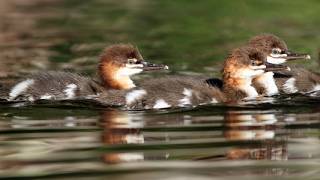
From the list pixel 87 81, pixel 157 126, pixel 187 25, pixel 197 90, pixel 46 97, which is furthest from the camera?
pixel 187 25

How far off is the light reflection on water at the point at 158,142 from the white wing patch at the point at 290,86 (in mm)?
1089

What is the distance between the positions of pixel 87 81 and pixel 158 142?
2203 millimetres

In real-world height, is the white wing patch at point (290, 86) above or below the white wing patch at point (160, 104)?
above

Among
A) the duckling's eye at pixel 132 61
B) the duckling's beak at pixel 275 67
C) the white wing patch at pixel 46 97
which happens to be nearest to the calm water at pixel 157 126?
the white wing patch at pixel 46 97

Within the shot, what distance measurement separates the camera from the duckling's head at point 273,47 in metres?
8.84

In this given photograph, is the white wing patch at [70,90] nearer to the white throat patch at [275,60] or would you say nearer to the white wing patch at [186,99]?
the white wing patch at [186,99]

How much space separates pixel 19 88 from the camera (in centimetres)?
780

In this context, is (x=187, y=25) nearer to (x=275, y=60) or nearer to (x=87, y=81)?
(x=275, y=60)

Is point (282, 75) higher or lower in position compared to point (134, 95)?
higher

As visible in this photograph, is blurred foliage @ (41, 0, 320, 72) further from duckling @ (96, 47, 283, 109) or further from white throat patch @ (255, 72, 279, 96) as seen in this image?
duckling @ (96, 47, 283, 109)

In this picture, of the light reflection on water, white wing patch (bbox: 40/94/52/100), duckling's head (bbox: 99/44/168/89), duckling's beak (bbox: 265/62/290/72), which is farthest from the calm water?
duckling's head (bbox: 99/44/168/89)

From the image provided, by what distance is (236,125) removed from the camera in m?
6.55

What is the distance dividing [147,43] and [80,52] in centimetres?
105

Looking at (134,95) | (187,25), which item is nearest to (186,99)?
(134,95)
